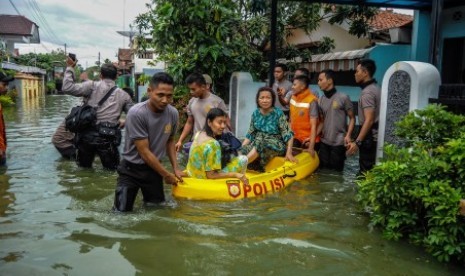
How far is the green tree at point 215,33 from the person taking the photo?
9650 mm

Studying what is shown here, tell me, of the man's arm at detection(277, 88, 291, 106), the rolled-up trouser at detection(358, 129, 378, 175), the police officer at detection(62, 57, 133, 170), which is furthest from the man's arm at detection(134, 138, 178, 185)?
the man's arm at detection(277, 88, 291, 106)

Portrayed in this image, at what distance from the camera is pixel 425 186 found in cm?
362

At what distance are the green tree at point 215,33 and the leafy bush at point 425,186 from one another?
6258 mm

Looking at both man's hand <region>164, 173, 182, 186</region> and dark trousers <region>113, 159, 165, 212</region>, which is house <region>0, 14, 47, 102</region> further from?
dark trousers <region>113, 159, 165, 212</region>

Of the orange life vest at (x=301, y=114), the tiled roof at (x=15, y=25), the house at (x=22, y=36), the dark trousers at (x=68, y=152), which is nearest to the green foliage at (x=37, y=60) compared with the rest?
the house at (x=22, y=36)

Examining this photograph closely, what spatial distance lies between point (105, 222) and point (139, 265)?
1.12m

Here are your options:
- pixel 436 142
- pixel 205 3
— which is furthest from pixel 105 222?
pixel 205 3

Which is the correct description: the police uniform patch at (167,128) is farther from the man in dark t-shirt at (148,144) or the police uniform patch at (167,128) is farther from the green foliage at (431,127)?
the green foliage at (431,127)

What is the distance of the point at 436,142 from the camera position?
13.3ft

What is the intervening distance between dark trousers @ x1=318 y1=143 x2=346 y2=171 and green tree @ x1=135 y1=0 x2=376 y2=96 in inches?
147

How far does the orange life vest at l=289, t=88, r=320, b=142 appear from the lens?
701 centimetres

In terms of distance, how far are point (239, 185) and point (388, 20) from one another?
11803 millimetres

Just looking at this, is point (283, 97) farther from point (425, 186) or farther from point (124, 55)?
point (124, 55)

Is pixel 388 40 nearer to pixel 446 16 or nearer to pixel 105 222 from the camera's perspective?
pixel 446 16
